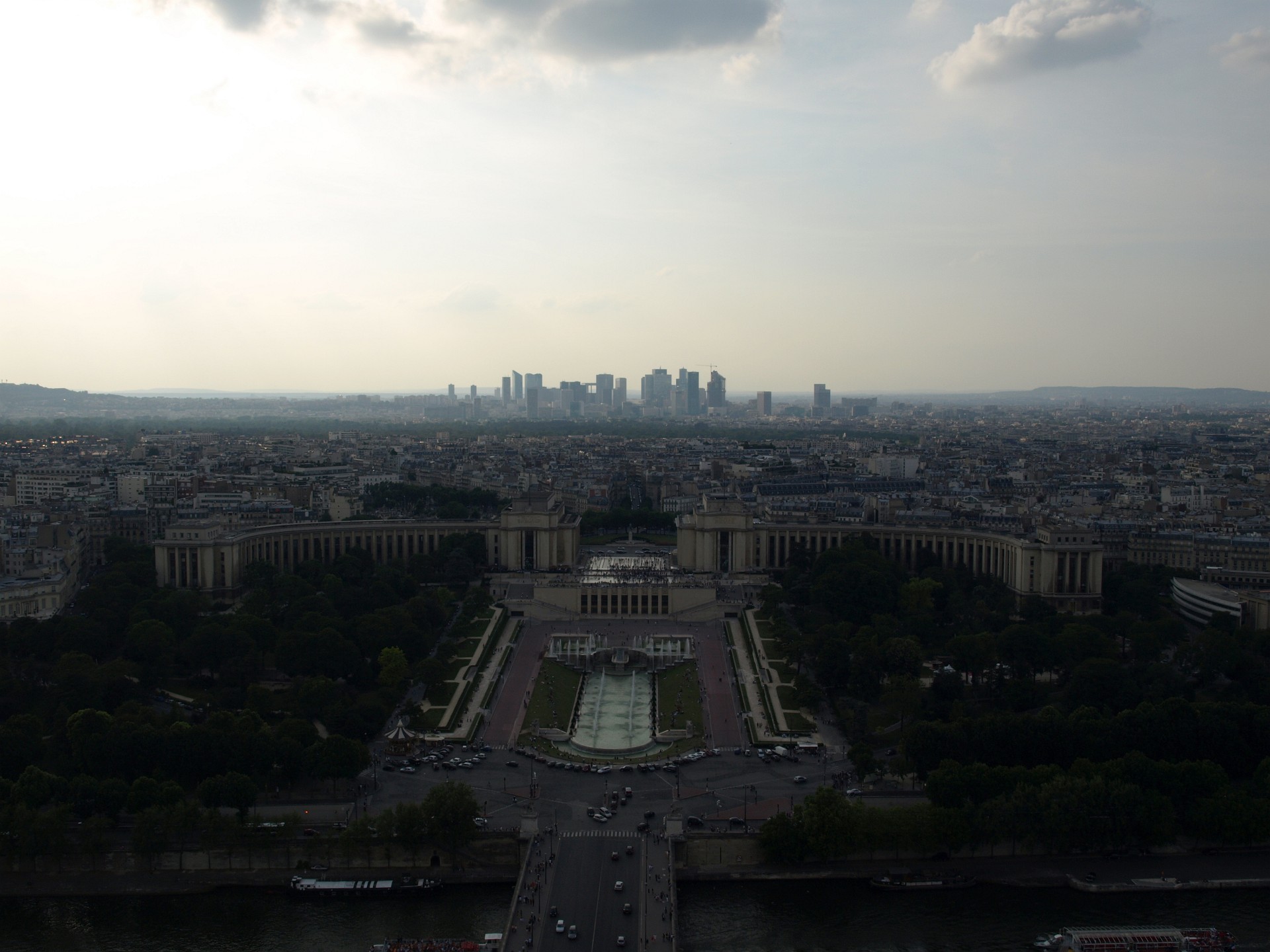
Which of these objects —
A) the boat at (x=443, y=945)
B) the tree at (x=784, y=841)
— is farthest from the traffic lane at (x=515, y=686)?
the boat at (x=443, y=945)

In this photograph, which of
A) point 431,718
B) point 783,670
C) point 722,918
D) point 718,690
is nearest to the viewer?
point 722,918

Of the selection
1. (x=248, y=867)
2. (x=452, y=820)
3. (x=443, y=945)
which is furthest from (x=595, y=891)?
(x=248, y=867)

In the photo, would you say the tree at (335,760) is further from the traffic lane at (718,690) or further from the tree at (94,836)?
the traffic lane at (718,690)

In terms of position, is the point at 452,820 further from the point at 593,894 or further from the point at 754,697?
the point at 754,697

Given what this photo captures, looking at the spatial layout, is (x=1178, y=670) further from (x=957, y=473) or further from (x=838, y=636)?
(x=957, y=473)

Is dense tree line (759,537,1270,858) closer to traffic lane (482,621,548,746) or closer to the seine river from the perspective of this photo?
the seine river

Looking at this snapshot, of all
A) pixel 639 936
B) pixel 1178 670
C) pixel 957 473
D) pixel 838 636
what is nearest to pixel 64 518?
pixel 838 636
